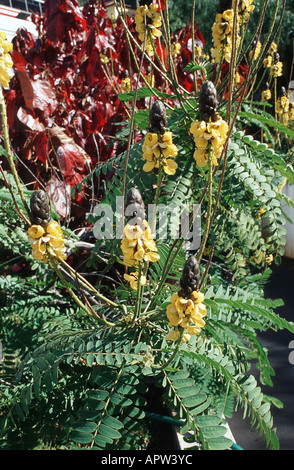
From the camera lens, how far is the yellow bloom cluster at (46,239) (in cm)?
77

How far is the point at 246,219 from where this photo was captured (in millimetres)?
1450

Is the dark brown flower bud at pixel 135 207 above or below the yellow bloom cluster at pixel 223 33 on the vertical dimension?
below

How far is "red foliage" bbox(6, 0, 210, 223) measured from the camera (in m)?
1.90

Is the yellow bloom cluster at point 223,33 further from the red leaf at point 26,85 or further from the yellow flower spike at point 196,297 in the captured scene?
the red leaf at point 26,85

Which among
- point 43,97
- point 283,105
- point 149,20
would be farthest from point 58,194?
point 283,105

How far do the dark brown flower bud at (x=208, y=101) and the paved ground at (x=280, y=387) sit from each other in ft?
3.69

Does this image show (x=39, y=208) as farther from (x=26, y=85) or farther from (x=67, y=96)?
(x=67, y=96)

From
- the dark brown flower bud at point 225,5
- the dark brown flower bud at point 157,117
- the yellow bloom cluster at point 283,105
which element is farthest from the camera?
the yellow bloom cluster at point 283,105

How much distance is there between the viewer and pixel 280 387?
2.16 meters

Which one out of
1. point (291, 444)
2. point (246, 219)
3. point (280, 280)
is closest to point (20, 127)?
point (246, 219)

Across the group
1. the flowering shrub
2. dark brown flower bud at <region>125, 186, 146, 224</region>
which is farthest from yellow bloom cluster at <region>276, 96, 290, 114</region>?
dark brown flower bud at <region>125, 186, 146, 224</region>

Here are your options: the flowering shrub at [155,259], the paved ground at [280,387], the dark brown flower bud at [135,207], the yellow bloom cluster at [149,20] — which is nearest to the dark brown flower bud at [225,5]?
the flowering shrub at [155,259]

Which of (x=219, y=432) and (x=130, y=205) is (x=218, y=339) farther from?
(x=130, y=205)

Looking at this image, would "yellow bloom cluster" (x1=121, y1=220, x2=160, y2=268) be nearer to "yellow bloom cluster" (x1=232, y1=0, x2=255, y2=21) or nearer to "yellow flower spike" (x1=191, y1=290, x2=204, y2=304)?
"yellow flower spike" (x1=191, y1=290, x2=204, y2=304)
